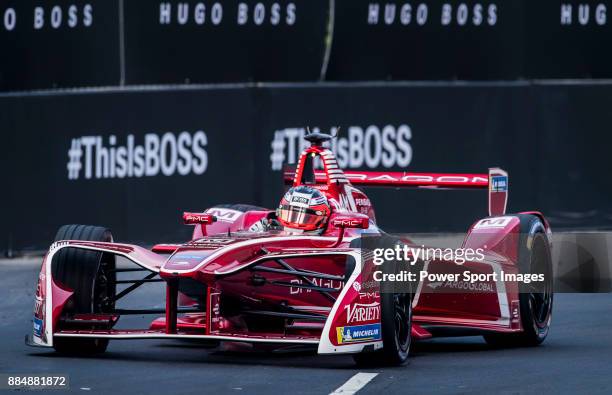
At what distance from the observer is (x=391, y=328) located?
32.0ft

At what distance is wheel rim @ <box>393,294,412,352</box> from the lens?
10055 mm

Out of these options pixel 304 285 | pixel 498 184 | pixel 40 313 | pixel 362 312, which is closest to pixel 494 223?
pixel 498 184

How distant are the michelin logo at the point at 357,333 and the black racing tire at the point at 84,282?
191 centimetres

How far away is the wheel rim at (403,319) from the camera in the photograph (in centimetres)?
1005

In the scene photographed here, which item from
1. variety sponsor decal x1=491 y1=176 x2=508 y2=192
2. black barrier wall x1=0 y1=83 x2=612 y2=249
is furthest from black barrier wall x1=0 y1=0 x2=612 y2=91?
variety sponsor decal x1=491 y1=176 x2=508 y2=192

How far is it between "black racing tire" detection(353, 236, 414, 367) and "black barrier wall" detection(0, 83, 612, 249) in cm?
706

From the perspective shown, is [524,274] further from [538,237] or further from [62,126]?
[62,126]

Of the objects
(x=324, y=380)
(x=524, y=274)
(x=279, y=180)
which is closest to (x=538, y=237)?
(x=524, y=274)

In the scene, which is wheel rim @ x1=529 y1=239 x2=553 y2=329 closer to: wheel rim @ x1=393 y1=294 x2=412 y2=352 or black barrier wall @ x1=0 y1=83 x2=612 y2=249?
wheel rim @ x1=393 y1=294 x2=412 y2=352

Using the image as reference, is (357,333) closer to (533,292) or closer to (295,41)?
(533,292)

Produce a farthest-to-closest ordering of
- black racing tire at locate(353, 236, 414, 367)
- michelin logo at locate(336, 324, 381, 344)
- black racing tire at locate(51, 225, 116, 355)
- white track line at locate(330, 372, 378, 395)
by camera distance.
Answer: black racing tire at locate(51, 225, 116, 355), black racing tire at locate(353, 236, 414, 367), michelin logo at locate(336, 324, 381, 344), white track line at locate(330, 372, 378, 395)

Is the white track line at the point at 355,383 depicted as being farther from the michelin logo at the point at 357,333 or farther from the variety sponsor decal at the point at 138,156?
the variety sponsor decal at the point at 138,156

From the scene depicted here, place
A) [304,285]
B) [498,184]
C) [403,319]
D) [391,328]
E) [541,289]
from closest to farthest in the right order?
1. [391,328]
2. [304,285]
3. [403,319]
4. [541,289]
5. [498,184]

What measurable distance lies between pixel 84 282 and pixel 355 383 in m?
2.37
